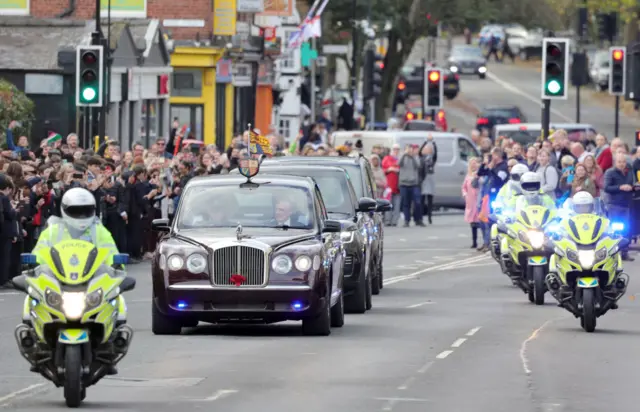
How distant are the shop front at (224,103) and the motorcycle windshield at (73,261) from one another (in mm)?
43261

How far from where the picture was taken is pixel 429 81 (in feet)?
172

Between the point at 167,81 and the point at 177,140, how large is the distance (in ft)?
48.1

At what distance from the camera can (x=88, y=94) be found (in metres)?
30.9

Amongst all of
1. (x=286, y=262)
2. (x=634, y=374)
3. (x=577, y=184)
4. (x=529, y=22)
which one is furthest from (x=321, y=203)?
(x=529, y=22)

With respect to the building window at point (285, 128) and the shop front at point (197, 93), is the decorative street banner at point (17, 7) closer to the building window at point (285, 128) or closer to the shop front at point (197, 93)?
the shop front at point (197, 93)

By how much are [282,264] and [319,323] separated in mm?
858

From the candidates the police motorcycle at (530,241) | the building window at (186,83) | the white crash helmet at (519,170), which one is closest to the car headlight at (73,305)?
the police motorcycle at (530,241)

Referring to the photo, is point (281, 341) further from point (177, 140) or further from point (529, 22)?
point (529, 22)

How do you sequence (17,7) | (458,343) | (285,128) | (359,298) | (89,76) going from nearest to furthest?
(458,343)
(359,298)
(89,76)
(17,7)
(285,128)

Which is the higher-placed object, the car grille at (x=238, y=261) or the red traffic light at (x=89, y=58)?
the red traffic light at (x=89, y=58)

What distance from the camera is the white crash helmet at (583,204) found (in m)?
20.0

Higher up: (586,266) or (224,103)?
(224,103)

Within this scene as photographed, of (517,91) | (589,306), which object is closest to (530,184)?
(589,306)

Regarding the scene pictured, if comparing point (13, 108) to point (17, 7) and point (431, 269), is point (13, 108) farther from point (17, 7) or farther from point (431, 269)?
point (17, 7)
